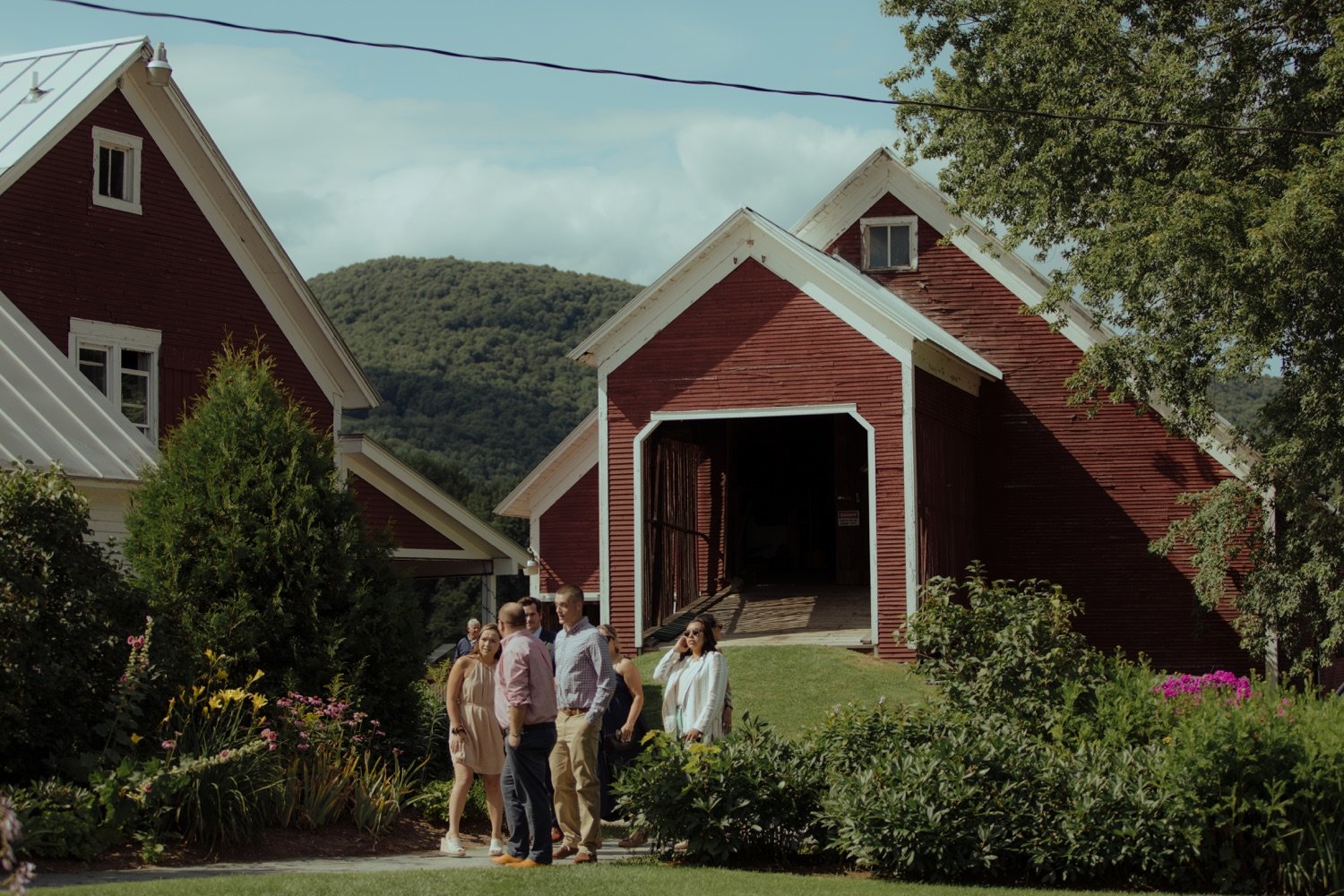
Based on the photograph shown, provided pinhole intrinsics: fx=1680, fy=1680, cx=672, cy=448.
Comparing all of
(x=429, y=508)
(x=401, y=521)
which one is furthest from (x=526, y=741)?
(x=429, y=508)

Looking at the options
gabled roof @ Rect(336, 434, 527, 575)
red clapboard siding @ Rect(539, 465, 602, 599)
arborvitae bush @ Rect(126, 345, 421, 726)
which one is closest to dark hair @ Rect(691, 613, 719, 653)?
arborvitae bush @ Rect(126, 345, 421, 726)

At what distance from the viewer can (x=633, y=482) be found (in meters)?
22.0

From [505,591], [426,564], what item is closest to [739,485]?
[426,564]

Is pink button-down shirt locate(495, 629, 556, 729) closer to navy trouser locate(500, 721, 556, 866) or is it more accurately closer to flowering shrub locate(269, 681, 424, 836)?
navy trouser locate(500, 721, 556, 866)

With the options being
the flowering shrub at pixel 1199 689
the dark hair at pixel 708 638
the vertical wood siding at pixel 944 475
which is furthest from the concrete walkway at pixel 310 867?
the vertical wood siding at pixel 944 475

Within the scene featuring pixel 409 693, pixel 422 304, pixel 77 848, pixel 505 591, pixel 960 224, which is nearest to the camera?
pixel 77 848

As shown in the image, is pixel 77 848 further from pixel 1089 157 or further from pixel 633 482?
pixel 1089 157

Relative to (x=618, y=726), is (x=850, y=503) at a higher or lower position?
higher

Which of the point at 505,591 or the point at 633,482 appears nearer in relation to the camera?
the point at 633,482

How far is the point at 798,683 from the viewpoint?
19188 millimetres

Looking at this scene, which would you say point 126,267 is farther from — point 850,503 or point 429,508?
point 850,503

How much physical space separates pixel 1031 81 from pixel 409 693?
1293 centimetres

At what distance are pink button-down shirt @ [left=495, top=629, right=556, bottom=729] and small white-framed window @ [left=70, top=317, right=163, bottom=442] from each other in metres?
10.1

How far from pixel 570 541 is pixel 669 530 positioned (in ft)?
15.7
